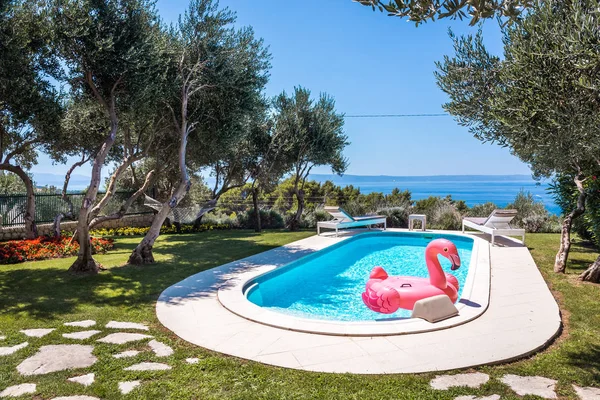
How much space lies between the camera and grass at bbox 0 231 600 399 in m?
3.47

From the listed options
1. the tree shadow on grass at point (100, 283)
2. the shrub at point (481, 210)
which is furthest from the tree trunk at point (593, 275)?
the shrub at point (481, 210)

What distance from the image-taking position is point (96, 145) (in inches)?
549

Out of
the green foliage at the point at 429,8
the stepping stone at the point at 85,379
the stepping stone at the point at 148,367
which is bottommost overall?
the stepping stone at the point at 85,379

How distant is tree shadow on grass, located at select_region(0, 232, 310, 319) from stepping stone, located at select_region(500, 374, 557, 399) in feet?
17.5

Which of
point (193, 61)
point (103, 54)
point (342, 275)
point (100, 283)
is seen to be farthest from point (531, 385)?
point (193, 61)

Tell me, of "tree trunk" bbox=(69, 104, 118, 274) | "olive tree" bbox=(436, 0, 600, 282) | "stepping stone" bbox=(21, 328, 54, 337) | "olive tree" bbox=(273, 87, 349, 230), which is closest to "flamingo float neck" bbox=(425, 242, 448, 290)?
"olive tree" bbox=(436, 0, 600, 282)

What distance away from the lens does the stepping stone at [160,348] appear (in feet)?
14.1

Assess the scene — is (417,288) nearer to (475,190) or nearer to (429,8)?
(429,8)

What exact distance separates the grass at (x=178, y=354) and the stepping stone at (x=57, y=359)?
98 millimetres

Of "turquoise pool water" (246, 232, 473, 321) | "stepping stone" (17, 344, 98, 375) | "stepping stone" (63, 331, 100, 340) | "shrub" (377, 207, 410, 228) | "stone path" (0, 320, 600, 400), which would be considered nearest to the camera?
"stone path" (0, 320, 600, 400)

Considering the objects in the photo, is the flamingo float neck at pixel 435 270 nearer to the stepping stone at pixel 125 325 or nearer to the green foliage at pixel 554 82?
the green foliage at pixel 554 82

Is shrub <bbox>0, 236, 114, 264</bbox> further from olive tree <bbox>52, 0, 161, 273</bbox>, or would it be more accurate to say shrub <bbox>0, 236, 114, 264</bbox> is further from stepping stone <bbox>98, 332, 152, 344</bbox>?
stepping stone <bbox>98, 332, 152, 344</bbox>

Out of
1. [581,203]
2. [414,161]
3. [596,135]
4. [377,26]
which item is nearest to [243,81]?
[596,135]

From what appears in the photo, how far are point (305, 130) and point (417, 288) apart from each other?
11486 mm
